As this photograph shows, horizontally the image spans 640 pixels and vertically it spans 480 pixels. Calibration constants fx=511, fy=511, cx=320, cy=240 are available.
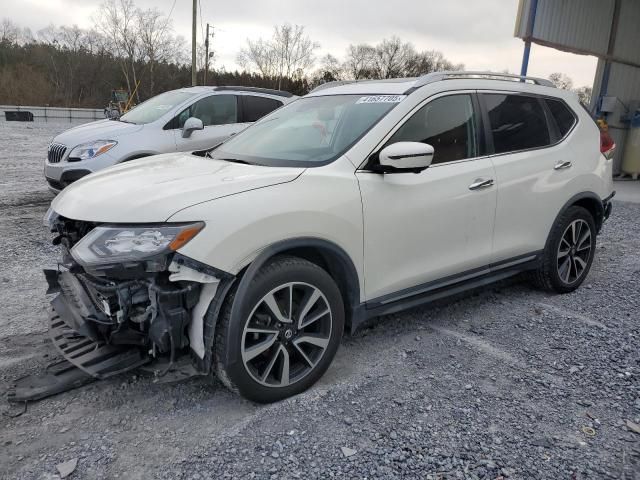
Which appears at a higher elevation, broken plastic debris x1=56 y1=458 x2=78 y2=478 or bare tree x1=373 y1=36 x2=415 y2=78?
bare tree x1=373 y1=36 x2=415 y2=78

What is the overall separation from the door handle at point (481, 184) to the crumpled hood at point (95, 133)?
498cm

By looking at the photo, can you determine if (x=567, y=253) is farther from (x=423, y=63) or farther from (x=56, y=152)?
(x=423, y=63)

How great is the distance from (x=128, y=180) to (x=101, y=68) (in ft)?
148

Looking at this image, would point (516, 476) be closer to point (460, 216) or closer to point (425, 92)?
point (460, 216)

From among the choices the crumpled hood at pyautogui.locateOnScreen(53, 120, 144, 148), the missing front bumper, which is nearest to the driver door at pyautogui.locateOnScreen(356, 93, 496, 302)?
the missing front bumper

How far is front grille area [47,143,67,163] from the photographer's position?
21.8ft

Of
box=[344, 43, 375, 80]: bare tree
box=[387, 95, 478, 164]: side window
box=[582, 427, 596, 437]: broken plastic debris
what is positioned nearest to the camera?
box=[582, 427, 596, 437]: broken plastic debris

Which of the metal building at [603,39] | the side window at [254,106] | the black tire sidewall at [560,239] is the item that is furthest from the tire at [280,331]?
the metal building at [603,39]

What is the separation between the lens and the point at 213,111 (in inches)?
299

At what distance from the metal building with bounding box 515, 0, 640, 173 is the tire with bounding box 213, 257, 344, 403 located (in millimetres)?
9678

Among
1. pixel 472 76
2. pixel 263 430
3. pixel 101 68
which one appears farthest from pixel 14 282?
pixel 101 68

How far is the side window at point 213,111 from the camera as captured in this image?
731cm

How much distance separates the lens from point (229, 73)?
5091 centimetres

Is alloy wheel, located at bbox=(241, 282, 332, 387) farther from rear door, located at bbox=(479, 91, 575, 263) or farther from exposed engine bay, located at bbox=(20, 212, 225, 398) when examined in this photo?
rear door, located at bbox=(479, 91, 575, 263)
